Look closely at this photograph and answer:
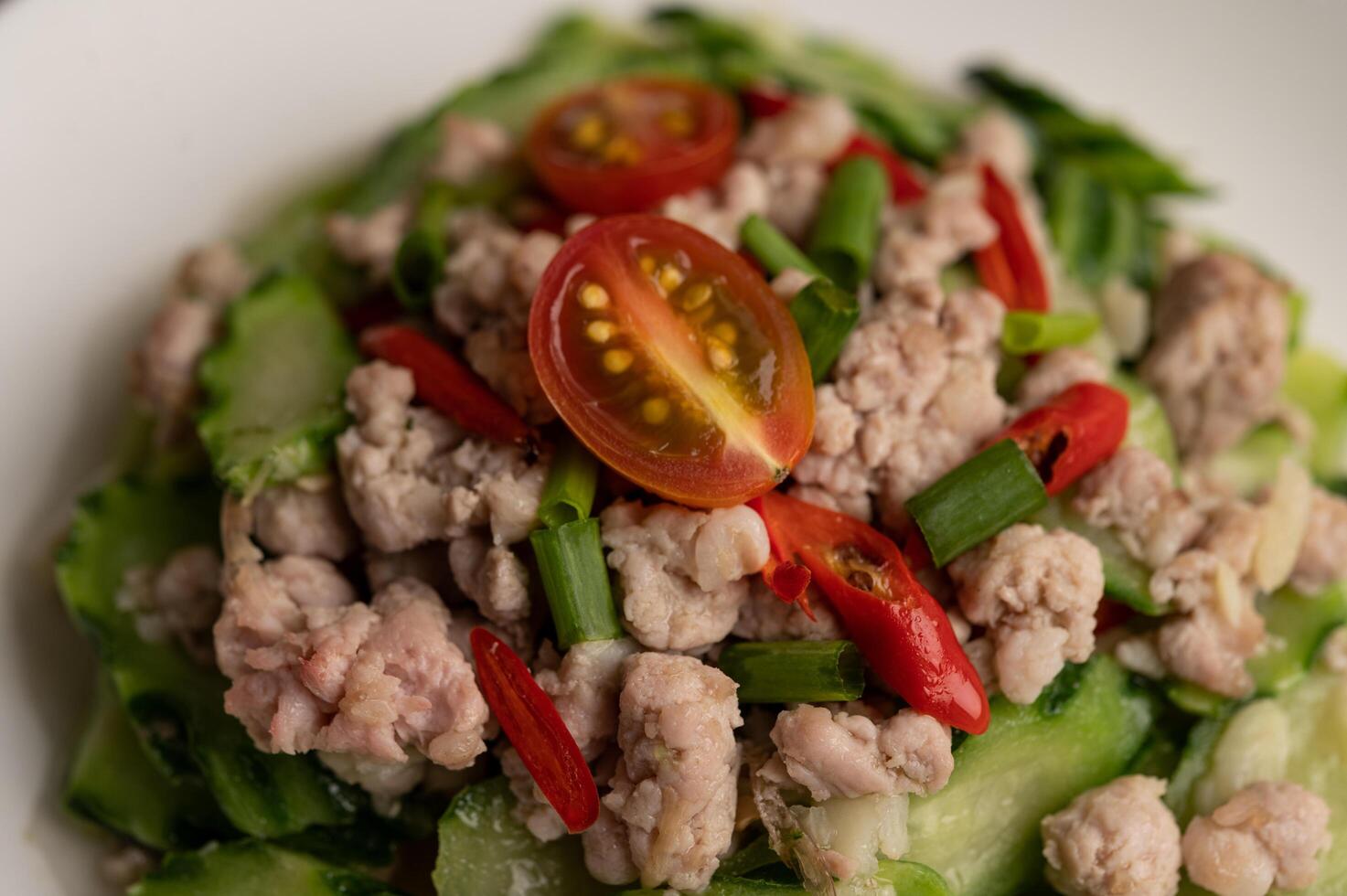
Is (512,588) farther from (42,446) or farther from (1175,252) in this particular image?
(1175,252)

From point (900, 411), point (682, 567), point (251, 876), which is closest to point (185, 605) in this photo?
point (251, 876)

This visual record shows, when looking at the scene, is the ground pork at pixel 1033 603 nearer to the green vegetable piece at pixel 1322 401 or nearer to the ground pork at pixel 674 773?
the ground pork at pixel 674 773

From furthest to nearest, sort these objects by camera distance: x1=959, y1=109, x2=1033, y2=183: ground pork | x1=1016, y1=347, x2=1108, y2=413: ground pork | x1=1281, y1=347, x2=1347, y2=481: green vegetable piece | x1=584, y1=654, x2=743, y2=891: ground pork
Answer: x1=1281, y1=347, x2=1347, y2=481: green vegetable piece < x1=959, y1=109, x2=1033, y2=183: ground pork < x1=1016, y1=347, x2=1108, y2=413: ground pork < x1=584, y1=654, x2=743, y2=891: ground pork

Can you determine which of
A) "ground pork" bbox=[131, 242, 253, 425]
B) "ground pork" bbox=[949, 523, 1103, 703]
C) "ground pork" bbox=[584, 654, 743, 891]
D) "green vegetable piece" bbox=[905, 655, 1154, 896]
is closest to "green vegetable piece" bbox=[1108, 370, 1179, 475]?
"ground pork" bbox=[949, 523, 1103, 703]

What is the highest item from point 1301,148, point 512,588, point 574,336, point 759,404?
point 574,336

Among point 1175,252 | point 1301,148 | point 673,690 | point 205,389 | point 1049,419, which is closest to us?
point 673,690

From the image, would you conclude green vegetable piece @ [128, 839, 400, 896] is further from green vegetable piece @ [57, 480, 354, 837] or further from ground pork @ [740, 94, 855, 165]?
ground pork @ [740, 94, 855, 165]

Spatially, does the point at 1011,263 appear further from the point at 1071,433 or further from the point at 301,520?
the point at 301,520

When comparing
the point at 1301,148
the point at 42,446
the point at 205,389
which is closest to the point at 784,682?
the point at 205,389

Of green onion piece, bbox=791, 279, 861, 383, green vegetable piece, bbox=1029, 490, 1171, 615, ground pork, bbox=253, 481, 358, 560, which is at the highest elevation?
green onion piece, bbox=791, 279, 861, 383
